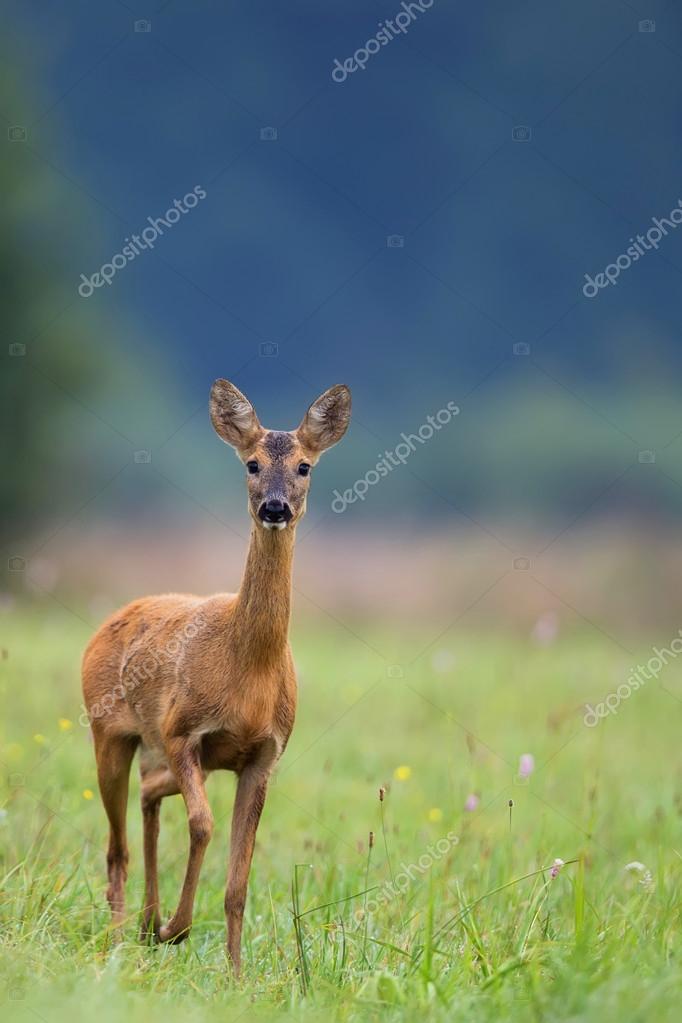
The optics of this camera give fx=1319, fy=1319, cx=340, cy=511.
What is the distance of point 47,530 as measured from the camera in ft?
68.5

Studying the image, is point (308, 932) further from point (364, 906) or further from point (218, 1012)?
point (218, 1012)

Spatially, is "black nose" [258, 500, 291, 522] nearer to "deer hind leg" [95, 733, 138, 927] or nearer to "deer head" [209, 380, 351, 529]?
"deer head" [209, 380, 351, 529]

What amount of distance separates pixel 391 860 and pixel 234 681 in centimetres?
215

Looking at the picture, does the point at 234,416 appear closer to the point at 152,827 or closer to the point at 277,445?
the point at 277,445

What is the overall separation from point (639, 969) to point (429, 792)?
5441mm

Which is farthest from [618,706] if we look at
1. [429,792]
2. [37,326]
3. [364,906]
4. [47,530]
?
[37,326]

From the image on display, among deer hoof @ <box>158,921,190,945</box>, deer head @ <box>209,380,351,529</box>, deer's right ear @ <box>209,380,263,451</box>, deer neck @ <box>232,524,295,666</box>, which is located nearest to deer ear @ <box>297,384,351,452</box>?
deer head @ <box>209,380,351,529</box>

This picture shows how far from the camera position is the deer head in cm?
645

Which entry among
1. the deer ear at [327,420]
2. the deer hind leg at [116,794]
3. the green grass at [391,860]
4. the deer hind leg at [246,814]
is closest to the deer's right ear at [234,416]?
the deer ear at [327,420]

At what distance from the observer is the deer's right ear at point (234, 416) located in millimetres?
7012

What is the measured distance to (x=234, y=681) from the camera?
6.46 metres

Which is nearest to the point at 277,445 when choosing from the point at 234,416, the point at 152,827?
the point at 234,416

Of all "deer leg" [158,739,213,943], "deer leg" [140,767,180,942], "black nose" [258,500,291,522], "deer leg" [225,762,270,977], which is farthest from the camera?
"deer leg" [140,767,180,942]

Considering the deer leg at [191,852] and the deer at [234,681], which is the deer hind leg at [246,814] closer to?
the deer at [234,681]
